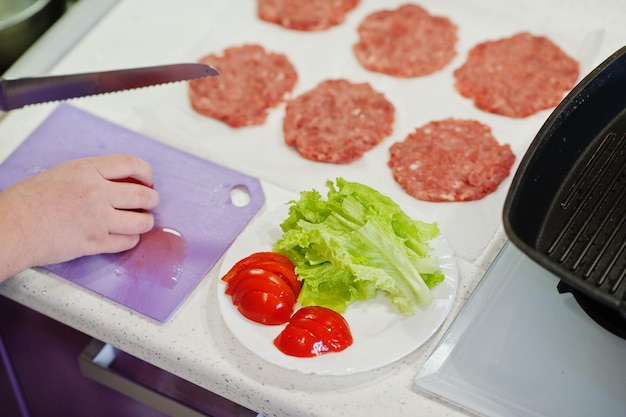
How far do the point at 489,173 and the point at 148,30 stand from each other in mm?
873

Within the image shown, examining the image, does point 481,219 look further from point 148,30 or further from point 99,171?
→ point 148,30

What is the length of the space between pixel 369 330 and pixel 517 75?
74cm

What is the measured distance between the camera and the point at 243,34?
1.76m

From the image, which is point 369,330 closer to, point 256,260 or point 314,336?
point 314,336

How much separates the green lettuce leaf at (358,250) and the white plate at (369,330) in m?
0.02

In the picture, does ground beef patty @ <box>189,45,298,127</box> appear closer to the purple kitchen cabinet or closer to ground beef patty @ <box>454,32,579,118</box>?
ground beef patty @ <box>454,32,579,118</box>

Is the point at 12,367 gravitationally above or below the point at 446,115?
below

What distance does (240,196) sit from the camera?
1395 mm

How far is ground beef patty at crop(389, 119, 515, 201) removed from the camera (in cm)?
139

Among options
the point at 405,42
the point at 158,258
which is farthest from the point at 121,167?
the point at 405,42

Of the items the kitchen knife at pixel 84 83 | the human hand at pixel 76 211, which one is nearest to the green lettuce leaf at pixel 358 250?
the human hand at pixel 76 211

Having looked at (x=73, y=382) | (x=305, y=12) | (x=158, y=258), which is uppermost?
(x=305, y=12)

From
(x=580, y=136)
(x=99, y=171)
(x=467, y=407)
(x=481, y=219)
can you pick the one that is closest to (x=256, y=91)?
(x=99, y=171)

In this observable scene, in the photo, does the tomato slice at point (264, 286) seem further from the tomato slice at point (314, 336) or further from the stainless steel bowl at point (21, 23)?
the stainless steel bowl at point (21, 23)
